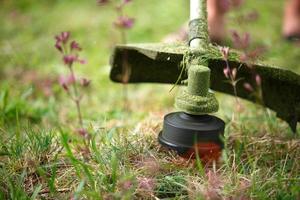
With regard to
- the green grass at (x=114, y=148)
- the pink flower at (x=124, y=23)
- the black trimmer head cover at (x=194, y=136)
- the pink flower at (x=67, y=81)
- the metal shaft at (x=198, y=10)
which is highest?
the metal shaft at (x=198, y=10)

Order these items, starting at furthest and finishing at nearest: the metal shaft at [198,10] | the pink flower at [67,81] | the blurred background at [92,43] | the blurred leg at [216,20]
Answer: the blurred leg at [216,20]
the blurred background at [92,43]
the pink flower at [67,81]
the metal shaft at [198,10]

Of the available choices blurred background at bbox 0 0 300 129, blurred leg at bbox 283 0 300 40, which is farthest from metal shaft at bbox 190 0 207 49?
blurred leg at bbox 283 0 300 40

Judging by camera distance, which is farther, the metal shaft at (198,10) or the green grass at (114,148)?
the metal shaft at (198,10)

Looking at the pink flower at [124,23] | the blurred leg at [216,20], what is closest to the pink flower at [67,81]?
the pink flower at [124,23]

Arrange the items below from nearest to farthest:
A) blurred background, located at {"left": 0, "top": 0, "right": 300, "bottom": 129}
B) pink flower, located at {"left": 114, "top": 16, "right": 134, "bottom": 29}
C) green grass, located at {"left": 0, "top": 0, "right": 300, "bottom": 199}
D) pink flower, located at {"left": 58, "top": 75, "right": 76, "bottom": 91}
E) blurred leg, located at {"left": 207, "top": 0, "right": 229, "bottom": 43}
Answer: green grass, located at {"left": 0, "top": 0, "right": 300, "bottom": 199}
pink flower, located at {"left": 58, "top": 75, "right": 76, "bottom": 91}
pink flower, located at {"left": 114, "top": 16, "right": 134, "bottom": 29}
blurred background, located at {"left": 0, "top": 0, "right": 300, "bottom": 129}
blurred leg, located at {"left": 207, "top": 0, "right": 229, "bottom": 43}

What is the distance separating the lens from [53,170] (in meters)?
1.40

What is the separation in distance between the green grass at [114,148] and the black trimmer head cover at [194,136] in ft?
0.20

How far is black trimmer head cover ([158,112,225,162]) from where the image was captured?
1428 mm

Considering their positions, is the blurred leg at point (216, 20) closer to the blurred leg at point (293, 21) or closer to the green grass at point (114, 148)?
the green grass at point (114, 148)

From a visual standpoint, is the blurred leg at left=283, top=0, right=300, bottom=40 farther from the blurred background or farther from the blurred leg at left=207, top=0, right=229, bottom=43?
the blurred leg at left=207, top=0, right=229, bottom=43

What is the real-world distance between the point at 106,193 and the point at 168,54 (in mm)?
562

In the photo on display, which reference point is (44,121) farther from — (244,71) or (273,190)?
(273,190)

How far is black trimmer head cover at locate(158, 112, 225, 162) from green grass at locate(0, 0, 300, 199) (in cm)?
6

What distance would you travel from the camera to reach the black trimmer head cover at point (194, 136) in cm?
143
